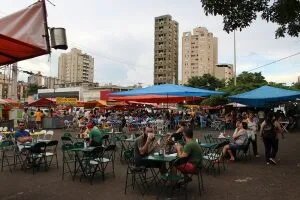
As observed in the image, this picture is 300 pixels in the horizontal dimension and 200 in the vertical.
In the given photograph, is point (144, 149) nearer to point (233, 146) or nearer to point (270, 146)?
point (233, 146)

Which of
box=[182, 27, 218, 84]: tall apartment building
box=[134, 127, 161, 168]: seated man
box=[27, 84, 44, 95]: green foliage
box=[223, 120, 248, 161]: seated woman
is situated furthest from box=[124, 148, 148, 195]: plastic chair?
box=[27, 84, 44, 95]: green foliage

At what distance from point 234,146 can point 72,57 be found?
69.0 metres

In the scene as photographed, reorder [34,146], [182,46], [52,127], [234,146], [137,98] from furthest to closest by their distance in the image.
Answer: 1. [182,46]
2. [52,127]
3. [137,98]
4. [234,146]
5. [34,146]

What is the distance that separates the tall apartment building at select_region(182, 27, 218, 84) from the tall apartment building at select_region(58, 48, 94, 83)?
80.6 feet

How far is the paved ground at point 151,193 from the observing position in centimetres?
780

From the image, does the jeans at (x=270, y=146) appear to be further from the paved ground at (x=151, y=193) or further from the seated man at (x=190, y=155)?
the seated man at (x=190, y=155)

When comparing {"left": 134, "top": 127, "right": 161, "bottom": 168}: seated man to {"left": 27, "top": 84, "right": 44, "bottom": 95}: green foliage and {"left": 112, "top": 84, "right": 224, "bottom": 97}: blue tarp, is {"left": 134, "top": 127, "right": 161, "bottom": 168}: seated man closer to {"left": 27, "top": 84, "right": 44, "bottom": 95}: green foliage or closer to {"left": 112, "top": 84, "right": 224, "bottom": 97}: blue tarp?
{"left": 112, "top": 84, "right": 224, "bottom": 97}: blue tarp

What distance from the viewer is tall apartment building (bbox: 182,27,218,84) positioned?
3548 inches

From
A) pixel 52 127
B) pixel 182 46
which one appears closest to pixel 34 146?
pixel 52 127

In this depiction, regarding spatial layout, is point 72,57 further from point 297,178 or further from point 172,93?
point 297,178

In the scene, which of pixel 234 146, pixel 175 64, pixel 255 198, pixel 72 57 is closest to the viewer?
pixel 255 198

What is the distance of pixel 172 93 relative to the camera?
1559cm

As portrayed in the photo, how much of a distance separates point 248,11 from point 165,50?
98963mm

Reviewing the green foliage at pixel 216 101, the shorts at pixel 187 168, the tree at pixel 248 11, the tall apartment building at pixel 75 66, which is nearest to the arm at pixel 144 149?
the shorts at pixel 187 168
